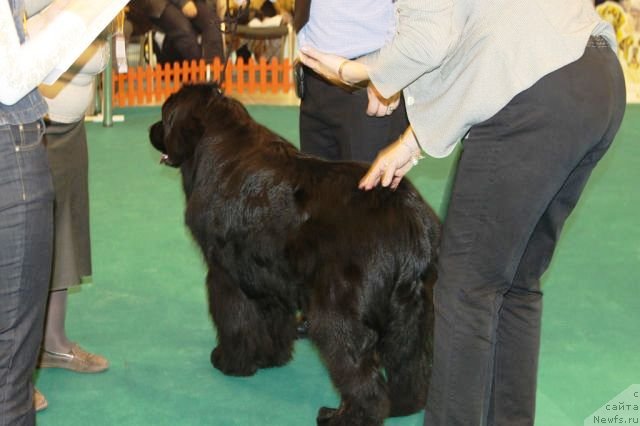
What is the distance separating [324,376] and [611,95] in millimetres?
1762

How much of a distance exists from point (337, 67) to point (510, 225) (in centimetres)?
74

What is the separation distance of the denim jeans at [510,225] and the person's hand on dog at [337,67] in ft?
1.44

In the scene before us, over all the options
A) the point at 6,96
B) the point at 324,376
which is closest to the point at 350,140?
the point at 324,376

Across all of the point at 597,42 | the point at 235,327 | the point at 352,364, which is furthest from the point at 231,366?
the point at 597,42

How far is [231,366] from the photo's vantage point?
11.2 feet

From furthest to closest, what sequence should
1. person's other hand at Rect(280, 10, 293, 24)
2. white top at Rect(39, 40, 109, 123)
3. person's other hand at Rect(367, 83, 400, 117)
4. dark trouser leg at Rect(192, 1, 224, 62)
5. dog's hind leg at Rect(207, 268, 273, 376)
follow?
person's other hand at Rect(280, 10, 293, 24), dark trouser leg at Rect(192, 1, 224, 62), dog's hind leg at Rect(207, 268, 273, 376), white top at Rect(39, 40, 109, 123), person's other hand at Rect(367, 83, 400, 117)

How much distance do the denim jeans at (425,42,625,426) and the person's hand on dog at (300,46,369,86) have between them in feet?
1.44

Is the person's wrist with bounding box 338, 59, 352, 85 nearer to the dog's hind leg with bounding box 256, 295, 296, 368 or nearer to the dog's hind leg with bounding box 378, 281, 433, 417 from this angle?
the dog's hind leg with bounding box 378, 281, 433, 417

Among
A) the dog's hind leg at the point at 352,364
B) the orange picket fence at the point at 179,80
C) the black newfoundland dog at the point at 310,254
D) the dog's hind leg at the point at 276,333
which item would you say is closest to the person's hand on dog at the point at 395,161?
the black newfoundland dog at the point at 310,254

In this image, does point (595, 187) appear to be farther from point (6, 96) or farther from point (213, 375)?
point (6, 96)

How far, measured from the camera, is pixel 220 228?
10.3 feet

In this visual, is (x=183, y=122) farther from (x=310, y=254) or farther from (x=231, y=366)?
(x=231, y=366)

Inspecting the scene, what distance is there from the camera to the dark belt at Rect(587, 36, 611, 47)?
216 centimetres

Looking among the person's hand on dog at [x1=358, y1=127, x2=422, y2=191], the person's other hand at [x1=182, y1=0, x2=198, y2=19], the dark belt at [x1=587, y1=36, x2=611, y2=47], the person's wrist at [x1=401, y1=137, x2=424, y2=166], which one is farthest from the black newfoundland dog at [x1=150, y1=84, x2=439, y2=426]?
the person's other hand at [x1=182, y1=0, x2=198, y2=19]
